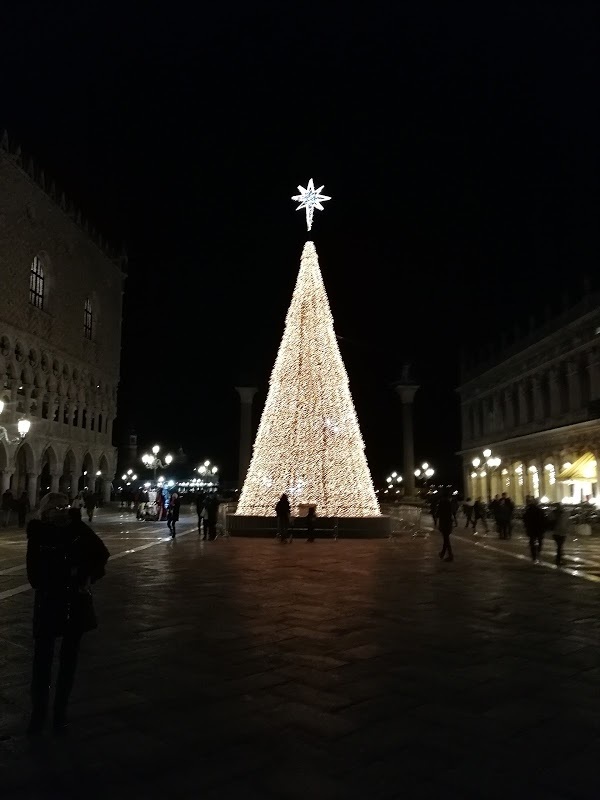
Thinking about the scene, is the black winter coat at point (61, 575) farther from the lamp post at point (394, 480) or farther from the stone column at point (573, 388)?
the lamp post at point (394, 480)

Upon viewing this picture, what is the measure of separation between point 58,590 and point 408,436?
53.8 meters

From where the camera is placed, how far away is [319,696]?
5.09m

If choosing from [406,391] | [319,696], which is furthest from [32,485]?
[319,696]

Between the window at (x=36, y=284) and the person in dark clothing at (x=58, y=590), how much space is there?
39.0 meters

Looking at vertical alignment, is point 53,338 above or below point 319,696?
above

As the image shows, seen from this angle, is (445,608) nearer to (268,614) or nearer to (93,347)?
(268,614)

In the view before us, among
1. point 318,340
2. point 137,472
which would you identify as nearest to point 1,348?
point 318,340

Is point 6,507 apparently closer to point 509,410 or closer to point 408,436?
point 509,410

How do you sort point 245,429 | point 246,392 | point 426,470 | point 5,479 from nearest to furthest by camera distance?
point 5,479 → point 245,429 → point 246,392 → point 426,470

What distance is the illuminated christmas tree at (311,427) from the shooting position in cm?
1991

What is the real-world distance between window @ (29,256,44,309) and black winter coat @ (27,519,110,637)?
1539 inches

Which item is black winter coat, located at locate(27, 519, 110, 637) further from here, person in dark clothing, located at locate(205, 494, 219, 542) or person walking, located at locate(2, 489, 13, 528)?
person walking, located at locate(2, 489, 13, 528)

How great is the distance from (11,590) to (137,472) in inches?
3364

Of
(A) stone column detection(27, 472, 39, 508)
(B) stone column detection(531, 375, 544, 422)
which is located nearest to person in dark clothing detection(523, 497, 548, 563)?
(B) stone column detection(531, 375, 544, 422)
